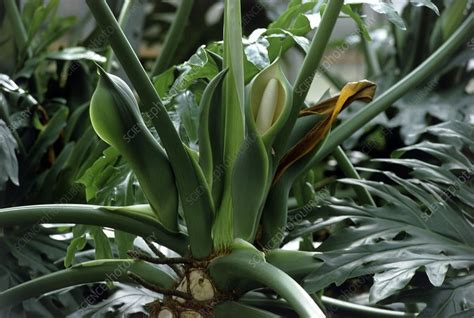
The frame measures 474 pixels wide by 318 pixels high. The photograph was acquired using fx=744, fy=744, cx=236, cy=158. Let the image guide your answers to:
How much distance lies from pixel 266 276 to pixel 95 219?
165 millimetres

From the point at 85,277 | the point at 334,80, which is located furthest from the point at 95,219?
the point at 334,80

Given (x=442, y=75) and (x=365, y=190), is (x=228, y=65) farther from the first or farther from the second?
(x=442, y=75)

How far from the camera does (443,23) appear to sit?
124 centimetres

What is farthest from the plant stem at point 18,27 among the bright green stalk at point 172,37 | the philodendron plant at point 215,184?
the philodendron plant at point 215,184

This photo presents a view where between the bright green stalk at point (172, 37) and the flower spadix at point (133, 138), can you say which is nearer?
the flower spadix at point (133, 138)

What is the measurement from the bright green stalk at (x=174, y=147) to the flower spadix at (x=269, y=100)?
2.9 inches

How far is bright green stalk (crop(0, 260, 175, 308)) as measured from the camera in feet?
2.25

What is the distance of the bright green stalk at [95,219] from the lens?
637mm

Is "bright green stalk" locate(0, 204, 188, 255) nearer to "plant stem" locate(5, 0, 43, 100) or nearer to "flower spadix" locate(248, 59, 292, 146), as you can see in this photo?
"flower spadix" locate(248, 59, 292, 146)

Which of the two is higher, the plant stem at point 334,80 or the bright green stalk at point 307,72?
the bright green stalk at point 307,72

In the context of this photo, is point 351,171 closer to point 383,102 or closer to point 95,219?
point 383,102

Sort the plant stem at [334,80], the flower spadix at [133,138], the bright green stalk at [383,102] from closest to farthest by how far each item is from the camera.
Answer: the flower spadix at [133,138]
the bright green stalk at [383,102]
the plant stem at [334,80]

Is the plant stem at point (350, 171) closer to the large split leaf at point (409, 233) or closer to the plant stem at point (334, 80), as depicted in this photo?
the large split leaf at point (409, 233)

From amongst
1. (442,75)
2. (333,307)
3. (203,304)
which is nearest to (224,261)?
(203,304)
